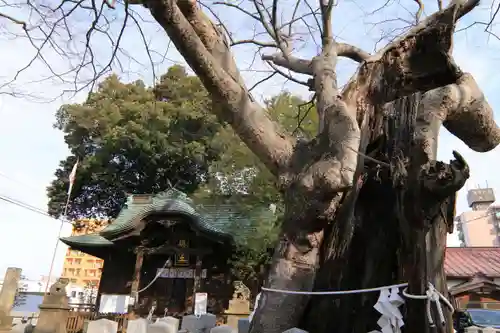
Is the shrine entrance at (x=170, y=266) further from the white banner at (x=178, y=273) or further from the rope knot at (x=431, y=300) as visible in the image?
the rope knot at (x=431, y=300)

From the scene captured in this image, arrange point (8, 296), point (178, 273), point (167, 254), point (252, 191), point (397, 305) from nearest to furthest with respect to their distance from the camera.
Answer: point (397, 305) < point (8, 296) < point (178, 273) < point (167, 254) < point (252, 191)

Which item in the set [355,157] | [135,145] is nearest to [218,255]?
[135,145]

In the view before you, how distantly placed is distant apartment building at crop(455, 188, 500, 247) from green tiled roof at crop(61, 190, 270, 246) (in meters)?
32.6

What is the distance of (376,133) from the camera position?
4324mm

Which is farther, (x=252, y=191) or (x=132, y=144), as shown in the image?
(x=132, y=144)

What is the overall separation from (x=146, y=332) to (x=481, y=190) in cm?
4420

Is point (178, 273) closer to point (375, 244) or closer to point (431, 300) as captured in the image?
point (375, 244)

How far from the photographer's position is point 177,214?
12.9 m

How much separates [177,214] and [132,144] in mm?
7281

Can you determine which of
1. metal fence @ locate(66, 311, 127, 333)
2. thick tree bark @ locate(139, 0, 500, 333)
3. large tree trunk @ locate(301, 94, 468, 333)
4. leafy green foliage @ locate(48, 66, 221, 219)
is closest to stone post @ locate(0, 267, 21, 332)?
metal fence @ locate(66, 311, 127, 333)

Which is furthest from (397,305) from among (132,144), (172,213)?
(132,144)

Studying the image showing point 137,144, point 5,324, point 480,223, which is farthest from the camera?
point 480,223

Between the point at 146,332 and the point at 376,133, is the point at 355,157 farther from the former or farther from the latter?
the point at 146,332

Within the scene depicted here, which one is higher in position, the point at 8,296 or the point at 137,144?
the point at 137,144
